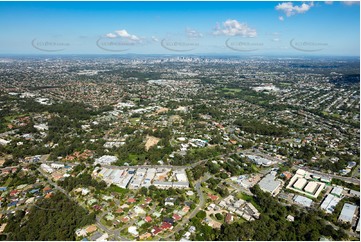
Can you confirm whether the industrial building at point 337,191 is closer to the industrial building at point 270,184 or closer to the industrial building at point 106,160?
the industrial building at point 270,184

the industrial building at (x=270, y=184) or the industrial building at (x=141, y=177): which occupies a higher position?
the industrial building at (x=270, y=184)

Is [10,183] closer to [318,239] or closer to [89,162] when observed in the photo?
[89,162]

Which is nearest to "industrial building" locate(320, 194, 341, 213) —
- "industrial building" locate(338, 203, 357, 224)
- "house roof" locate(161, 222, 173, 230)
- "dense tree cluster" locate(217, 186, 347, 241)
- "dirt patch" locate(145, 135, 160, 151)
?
"industrial building" locate(338, 203, 357, 224)

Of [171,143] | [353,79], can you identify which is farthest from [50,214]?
[353,79]

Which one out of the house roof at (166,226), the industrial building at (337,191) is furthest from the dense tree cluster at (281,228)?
the industrial building at (337,191)

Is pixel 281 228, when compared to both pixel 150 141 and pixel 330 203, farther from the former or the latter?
pixel 150 141

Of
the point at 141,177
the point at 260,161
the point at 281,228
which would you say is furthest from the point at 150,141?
the point at 281,228
